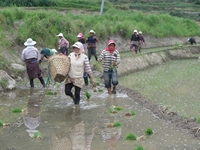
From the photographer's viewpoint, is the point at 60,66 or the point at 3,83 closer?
the point at 60,66

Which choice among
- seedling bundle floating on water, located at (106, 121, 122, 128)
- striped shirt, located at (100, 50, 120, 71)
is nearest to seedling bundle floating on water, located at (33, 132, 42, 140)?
seedling bundle floating on water, located at (106, 121, 122, 128)

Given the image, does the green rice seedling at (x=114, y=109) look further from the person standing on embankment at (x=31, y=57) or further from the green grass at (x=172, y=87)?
the person standing on embankment at (x=31, y=57)

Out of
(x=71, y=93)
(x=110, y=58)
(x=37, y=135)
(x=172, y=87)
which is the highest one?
(x=110, y=58)

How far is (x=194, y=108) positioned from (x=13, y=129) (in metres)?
5.00

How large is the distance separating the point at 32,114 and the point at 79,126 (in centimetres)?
170

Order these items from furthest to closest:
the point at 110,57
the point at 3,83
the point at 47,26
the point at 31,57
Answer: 1. the point at 47,26
2. the point at 31,57
3. the point at 3,83
4. the point at 110,57

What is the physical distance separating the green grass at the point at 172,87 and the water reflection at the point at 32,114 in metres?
3.53

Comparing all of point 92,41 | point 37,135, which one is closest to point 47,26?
point 92,41

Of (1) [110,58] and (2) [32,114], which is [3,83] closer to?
(2) [32,114]

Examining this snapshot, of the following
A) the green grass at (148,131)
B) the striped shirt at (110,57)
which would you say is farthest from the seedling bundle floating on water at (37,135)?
the striped shirt at (110,57)

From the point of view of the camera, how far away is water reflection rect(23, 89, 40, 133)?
9.84 meters

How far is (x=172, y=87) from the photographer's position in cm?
1556

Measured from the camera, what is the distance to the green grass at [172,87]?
12.1m

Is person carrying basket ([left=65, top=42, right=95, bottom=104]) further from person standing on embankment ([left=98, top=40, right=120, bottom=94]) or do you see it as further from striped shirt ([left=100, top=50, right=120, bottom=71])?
striped shirt ([left=100, top=50, right=120, bottom=71])
